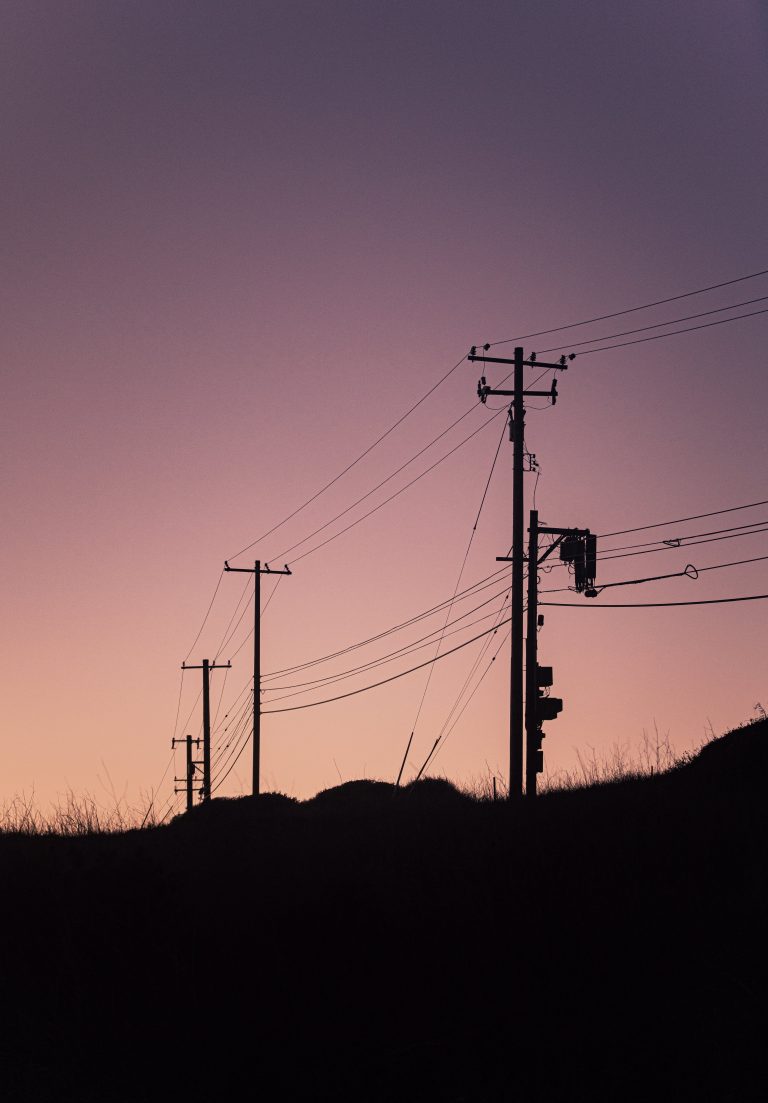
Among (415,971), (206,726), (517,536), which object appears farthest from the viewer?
(206,726)

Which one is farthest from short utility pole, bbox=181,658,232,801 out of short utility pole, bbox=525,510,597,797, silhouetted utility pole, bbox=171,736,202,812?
short utility pole, bbox=525,510,597,797

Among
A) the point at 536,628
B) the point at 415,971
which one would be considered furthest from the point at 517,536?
the point at 415,971

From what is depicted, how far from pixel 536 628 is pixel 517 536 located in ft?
8.78

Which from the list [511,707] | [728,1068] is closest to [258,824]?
[511,707]

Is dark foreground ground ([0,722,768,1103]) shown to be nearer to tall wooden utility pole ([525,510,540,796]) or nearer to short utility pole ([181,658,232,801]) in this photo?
tall wooden utility pole ([525,510,540,796])

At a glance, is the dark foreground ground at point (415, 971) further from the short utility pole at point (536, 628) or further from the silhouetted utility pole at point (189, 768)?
the silhouetted utility pole at point (189, 768)

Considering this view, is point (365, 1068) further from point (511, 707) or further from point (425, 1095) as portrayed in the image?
point (511, 707)

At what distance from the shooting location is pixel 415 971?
11.1 m

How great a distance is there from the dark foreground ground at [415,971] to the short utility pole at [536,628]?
12.1m

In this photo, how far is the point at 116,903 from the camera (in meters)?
13.6

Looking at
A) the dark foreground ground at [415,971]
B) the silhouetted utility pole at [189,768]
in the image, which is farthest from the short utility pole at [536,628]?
the silhouetted utility pole at [189,768]

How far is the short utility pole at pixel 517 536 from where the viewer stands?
84.1 feet

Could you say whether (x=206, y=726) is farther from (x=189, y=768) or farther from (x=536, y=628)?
(x=536, y=628)

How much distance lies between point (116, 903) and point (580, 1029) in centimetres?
635
